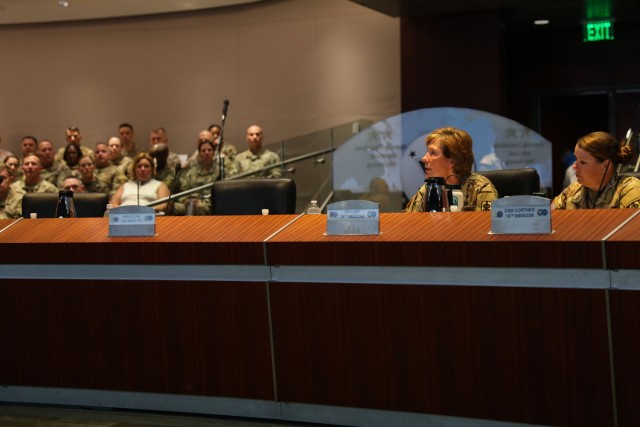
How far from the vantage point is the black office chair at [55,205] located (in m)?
5.00

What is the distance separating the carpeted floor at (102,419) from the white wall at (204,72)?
638cm

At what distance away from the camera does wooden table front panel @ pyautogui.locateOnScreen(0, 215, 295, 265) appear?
9.66ft

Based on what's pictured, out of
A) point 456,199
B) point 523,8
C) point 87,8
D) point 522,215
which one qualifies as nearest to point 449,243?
point 522,215

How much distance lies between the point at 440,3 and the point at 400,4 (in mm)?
337

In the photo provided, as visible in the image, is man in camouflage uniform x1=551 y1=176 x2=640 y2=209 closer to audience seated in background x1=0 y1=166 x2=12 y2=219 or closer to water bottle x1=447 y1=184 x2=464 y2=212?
water bottle x1=447 y1=184 x2=464 y2=212

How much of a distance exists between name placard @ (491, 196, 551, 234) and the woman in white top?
4.11m

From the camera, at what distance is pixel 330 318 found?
2.79 meters

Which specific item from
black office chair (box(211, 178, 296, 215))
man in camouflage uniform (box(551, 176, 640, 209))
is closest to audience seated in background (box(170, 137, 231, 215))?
black office chair (box(211, 178, 296, 215))

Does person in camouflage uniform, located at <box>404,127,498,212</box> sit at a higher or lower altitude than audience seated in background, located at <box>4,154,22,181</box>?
lower

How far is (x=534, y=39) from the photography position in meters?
9.96

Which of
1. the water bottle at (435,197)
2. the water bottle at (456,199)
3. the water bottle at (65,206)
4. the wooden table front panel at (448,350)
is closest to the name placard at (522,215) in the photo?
the wooden table front panel at (448,350)

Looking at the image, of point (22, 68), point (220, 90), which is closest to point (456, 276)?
point (220, 90)

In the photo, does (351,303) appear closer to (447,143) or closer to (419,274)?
(419,274)

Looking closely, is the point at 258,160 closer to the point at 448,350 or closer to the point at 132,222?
the point at 132,222
